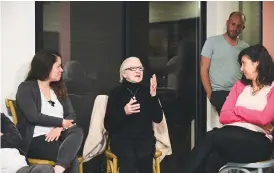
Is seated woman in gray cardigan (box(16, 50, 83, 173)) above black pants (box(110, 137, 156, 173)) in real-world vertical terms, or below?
above

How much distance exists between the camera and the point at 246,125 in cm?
304

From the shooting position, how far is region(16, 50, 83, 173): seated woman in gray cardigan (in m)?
2.90

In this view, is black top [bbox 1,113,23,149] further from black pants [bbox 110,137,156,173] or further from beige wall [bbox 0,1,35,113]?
black pants [bbox 110,137,156,173]

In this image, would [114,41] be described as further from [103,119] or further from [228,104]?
[228,104]

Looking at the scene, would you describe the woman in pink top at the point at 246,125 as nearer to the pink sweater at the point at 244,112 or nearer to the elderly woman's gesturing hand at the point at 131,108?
the pink sweater at the point at 244,112

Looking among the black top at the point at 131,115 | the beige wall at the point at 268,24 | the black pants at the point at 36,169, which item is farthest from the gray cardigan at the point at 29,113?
the beige wall at the point at 268,24

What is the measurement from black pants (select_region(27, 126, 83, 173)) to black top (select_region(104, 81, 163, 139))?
0.30 meters

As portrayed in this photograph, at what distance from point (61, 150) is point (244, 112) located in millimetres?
1321

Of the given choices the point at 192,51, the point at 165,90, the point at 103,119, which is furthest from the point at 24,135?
the point at 192,51

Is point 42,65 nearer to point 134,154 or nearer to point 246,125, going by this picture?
point 134,154

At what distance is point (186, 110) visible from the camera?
4.27 meters

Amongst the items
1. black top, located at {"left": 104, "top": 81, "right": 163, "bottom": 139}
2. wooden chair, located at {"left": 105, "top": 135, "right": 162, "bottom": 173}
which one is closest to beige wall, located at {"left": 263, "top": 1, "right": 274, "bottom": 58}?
black top, located at {"left": 104, "top": 81, "right": 163, "bottom": 139}

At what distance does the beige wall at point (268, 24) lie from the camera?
4086mm

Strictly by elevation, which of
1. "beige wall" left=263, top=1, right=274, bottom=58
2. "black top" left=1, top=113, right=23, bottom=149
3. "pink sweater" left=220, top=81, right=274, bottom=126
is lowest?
"black top" left=1, top=113, right=23, bottom=149
